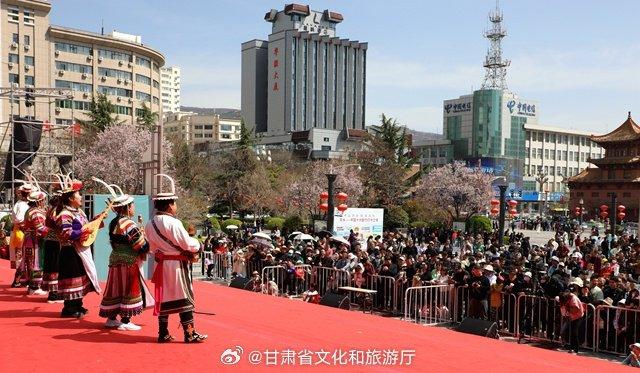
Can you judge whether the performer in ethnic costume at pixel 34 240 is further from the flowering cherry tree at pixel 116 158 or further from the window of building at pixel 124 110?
the window of building at pixel 124 110

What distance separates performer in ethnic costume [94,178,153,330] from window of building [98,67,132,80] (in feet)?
207

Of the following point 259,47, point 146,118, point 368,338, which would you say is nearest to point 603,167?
point 146,118

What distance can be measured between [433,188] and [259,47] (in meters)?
82.7

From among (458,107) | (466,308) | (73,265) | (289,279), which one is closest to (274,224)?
(289,279)

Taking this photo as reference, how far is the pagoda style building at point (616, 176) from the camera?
59.9 meters

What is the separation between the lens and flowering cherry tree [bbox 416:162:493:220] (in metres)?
46.9

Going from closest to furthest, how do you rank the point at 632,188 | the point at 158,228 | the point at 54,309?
the point at 158,228
the point at 54,309
the point at 632,188

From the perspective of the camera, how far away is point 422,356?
6.14m

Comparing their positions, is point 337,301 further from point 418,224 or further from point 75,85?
point 75,85

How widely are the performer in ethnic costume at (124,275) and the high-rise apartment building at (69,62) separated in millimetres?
50761

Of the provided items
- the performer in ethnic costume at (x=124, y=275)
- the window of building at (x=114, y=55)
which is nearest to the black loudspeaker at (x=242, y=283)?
the performer in ethnic costume at (x=124, y=275)

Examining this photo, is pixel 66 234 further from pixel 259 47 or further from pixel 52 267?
pixel 259 47

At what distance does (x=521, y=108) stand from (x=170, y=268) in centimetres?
10007

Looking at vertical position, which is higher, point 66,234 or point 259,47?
point 259,47
